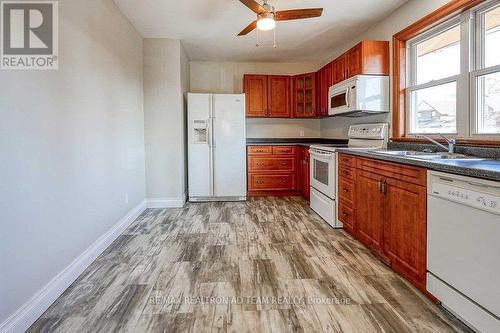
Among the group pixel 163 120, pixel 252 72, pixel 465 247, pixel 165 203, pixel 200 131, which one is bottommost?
pixel 165 203

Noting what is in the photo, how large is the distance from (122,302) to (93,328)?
0.89 feet

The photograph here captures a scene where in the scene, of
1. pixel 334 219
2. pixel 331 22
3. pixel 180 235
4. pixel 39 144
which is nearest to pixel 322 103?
pixel 331 22

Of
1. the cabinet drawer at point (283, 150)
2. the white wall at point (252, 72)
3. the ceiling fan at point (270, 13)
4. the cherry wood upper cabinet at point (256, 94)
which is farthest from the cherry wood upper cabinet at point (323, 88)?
the ceiling fan at point (270, 13)

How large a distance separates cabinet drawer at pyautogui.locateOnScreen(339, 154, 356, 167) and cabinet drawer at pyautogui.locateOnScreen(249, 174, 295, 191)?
6.53 feet

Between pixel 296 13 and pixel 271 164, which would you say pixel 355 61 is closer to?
pixel 296 13

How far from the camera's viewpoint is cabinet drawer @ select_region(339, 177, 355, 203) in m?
3.11

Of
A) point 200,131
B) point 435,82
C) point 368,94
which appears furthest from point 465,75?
point 200,131

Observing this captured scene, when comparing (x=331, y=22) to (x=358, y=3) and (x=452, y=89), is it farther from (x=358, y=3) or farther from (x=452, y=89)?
(x=452, y=89)

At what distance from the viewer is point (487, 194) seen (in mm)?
1472

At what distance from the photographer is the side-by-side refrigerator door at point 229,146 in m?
4.91

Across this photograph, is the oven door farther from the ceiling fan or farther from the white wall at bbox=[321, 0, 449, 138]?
the ceiling fan

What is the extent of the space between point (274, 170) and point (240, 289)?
3341 millimetres

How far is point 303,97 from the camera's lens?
5.57 metres

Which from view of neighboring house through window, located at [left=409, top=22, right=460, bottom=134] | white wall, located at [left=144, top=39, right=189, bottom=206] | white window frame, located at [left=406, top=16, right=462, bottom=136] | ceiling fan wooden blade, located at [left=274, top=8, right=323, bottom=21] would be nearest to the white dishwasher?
view of neighboring house through window, located at [left=409, top=22, right=460, bottom=134]
